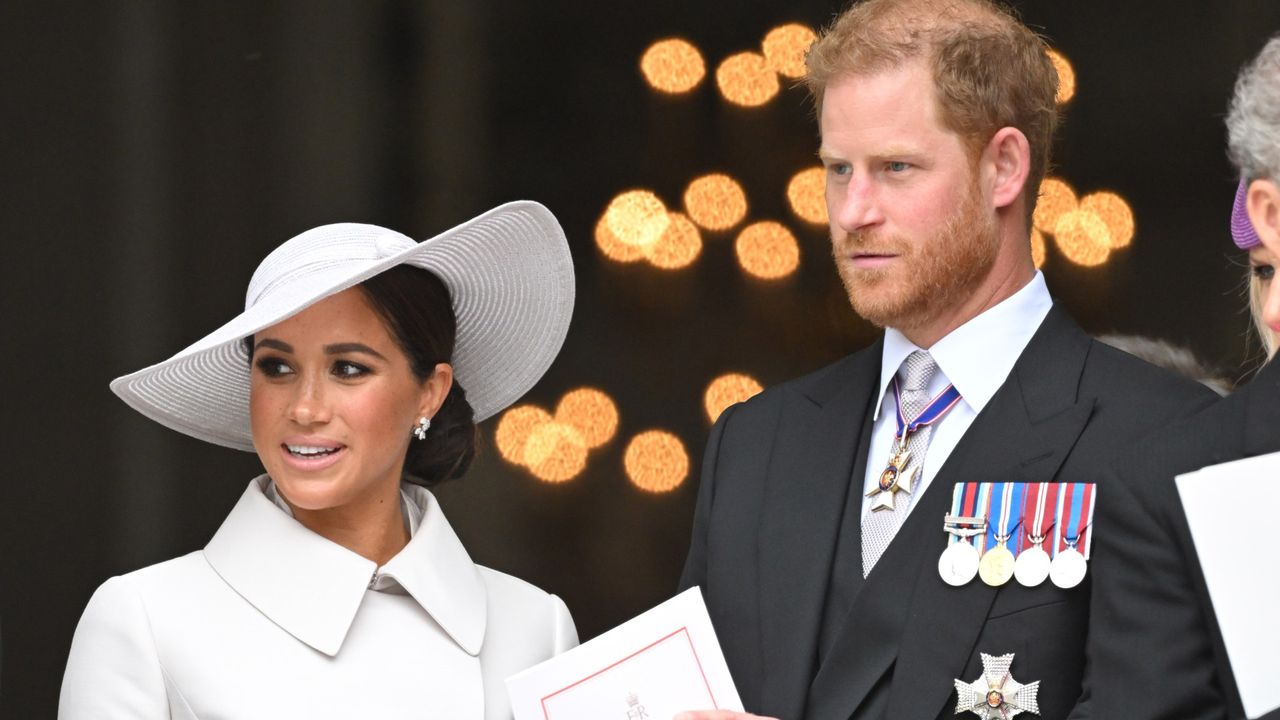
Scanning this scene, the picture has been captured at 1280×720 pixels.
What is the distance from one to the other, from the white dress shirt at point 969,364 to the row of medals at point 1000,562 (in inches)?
5.2

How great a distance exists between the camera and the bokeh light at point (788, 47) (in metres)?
4.44

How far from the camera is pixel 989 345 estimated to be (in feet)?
9.77

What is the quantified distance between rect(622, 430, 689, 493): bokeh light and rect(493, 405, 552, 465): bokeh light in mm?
217

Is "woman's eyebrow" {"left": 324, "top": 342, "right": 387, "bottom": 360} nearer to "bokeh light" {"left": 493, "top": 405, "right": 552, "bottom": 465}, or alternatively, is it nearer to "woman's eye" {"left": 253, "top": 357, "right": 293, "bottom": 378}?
"woman's eye" {"left": 253, "top": 357, "right": 293, "bottom": 378}

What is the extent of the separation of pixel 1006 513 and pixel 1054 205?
1757 millimetres

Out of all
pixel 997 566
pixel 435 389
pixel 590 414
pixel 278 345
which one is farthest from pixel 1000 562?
pixel 590 414

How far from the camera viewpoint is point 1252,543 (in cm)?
224

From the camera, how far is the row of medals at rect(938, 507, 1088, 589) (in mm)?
2672

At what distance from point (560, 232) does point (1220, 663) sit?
1321 mm

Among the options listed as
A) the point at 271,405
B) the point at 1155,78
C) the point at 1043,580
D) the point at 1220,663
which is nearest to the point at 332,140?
the point at 271,405

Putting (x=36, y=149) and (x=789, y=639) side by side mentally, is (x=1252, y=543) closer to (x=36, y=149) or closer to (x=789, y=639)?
(x=789, y=639)

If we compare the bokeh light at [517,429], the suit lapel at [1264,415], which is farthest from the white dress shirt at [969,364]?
the bokeh light at [517,429]

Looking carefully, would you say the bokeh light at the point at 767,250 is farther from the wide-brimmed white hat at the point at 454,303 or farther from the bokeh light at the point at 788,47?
the wide-brimmed white hat at the point at 454,303

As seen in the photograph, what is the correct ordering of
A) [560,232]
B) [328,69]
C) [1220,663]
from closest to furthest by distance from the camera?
[1220,663], [560,232], [328,69]
